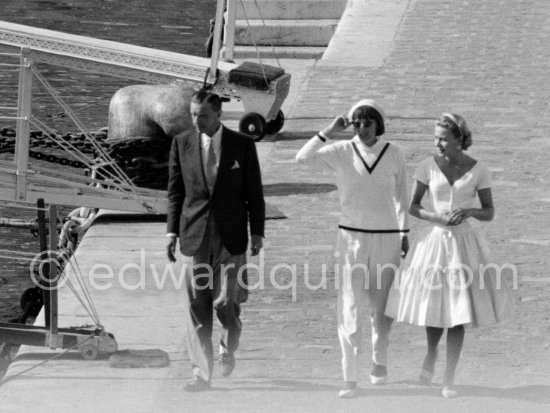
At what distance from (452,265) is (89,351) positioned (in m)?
2.31

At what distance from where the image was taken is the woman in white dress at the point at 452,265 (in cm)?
854

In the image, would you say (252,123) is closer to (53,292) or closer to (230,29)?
(230,29)

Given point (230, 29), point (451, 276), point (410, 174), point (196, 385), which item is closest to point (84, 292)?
point (196, 385)

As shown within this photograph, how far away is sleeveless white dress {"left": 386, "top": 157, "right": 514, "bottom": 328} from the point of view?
8.53 metres

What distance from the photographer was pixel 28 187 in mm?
11922

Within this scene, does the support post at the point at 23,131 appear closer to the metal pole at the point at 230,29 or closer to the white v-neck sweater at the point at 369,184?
the white v-neck sweater at the point at 369,184

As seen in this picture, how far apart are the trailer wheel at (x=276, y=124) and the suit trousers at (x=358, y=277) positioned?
6463 millimetres

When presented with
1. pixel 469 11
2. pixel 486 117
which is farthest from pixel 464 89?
pixel 469 11

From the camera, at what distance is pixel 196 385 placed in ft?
28.8

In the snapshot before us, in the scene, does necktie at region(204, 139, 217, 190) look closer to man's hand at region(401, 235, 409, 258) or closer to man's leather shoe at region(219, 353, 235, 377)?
man's leather shoe at region(219, 353, 235, 377)

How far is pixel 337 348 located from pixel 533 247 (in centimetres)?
258

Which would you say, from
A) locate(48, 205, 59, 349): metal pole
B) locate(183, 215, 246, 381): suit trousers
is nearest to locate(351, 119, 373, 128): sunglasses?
locate(183, 215, 246, 381): suit trousers

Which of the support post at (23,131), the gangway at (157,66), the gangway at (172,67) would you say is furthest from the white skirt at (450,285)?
the gangway at (157,66)

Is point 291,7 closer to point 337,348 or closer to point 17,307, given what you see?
point 17,307
